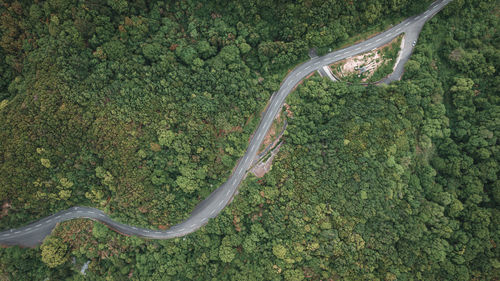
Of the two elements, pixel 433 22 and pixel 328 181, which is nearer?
pixel 328 181

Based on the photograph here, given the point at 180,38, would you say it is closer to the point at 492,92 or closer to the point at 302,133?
the point at 302,133

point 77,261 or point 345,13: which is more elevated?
point 345,13

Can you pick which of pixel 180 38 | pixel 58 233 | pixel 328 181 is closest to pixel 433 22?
pixel 328 181

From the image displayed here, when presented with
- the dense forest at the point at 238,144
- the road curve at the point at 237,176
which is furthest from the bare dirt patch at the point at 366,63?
the dense forest at the point at 238,144

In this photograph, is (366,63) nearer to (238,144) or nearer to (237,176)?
(238,144)

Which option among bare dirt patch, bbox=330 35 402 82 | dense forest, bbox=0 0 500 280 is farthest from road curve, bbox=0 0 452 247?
dense forest, bbox=0 0 500 280

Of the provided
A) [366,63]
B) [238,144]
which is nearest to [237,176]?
[238,144]

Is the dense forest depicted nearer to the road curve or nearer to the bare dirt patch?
the road curve
